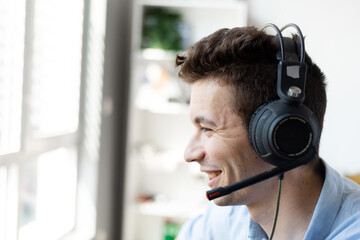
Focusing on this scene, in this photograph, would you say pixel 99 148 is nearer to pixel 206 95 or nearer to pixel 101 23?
pixel 101 23

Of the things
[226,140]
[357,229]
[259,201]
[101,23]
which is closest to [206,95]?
[226,140]

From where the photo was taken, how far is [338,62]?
293 cm

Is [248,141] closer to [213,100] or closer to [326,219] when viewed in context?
[213,100]

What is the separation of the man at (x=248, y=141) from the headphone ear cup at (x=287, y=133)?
0.09 meters

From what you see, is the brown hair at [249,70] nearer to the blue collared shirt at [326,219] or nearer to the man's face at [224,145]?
the man's face at [224,145]

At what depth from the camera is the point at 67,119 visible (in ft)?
8.40

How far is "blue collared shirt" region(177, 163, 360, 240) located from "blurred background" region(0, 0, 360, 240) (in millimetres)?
1273

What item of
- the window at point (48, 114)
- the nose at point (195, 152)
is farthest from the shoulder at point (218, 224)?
the window at point (48, 114)

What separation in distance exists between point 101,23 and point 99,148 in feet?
2.53

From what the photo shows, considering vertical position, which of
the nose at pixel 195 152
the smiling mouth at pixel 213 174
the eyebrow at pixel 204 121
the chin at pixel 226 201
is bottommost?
the chin at pixel 226 201

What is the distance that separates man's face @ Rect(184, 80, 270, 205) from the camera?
3.37 feet

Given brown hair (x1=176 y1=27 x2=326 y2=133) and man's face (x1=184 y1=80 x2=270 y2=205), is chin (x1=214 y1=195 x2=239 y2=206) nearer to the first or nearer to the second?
man's face (x1=184 y1=80 x2=270 y2=205)

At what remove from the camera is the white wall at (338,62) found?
9.56ft

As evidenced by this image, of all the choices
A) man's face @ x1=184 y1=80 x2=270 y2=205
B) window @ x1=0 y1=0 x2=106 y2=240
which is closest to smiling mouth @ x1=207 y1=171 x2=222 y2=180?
man's face @ x1=184 y1=80 x2=270 y2=205
